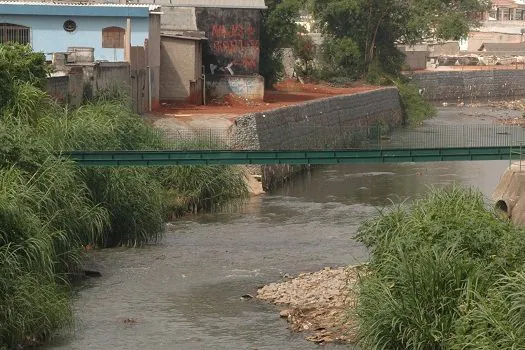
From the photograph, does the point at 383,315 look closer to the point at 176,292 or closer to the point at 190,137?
the point at 176,292

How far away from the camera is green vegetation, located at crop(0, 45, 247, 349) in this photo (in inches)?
854

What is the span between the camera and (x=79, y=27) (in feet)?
151

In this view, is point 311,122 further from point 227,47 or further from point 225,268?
point 225,268

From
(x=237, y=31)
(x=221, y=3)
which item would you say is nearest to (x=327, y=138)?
(x=237, y=31)

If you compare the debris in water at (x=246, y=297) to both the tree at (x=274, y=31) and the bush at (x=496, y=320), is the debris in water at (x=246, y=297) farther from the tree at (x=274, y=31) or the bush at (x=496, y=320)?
the tree at (x=274, y=31)

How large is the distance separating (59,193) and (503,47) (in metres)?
81.0

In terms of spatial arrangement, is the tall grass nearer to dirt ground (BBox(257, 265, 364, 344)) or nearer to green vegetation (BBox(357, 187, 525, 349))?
dirt ground (BBox(257, 265, 364, 344))

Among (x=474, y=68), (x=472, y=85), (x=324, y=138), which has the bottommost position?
(x=472, y=85)

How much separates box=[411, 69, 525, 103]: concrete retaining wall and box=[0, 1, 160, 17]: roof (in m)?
37.2

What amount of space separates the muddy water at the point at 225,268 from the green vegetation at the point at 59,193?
597 mm

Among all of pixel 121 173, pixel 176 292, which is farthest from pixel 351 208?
pixel 176 292

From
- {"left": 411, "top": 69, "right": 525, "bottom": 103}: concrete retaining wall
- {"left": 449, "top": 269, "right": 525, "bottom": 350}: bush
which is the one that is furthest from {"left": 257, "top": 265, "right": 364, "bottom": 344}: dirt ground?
{"left": 411, "top": 69, "right": 525, "bottom": 103}: concrete retaining wall

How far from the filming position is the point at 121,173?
3033cm

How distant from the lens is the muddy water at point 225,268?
22875 mm
